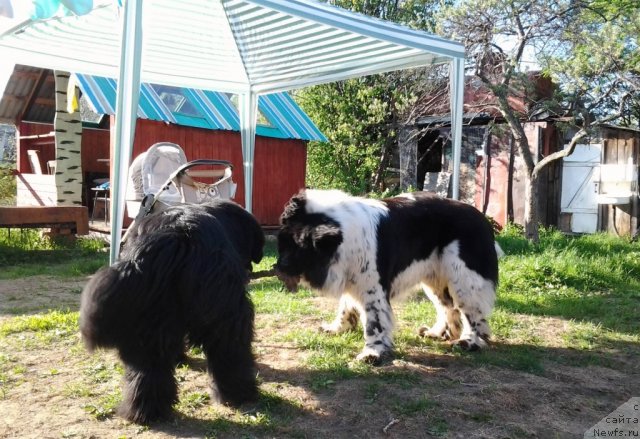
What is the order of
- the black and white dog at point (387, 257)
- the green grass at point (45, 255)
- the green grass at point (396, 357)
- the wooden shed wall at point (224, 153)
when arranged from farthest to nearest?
the wooden shed wall at point (224, 153) < the green grass at point (45, 255) < the black and white dog at point (387, 257) < the green grass at point (396, 357)

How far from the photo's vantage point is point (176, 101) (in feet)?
37.0

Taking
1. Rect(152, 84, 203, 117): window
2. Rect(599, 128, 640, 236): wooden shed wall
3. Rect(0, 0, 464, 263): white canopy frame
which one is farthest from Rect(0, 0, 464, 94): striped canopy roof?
Rect(599, 128, 640, 236): wooden shed wall

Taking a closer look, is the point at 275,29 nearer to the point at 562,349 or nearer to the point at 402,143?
the point at 562,349

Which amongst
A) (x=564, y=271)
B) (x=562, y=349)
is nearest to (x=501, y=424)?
(x=562, y=349)

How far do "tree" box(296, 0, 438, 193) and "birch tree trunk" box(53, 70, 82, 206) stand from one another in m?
8.04

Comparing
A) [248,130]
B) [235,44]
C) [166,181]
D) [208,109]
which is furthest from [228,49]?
[208,109]

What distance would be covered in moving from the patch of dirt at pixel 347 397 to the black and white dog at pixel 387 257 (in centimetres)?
39

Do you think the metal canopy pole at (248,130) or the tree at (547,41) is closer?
the metal canopy pole at (248,130)

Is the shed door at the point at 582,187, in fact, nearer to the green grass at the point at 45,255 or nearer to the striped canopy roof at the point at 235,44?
the striped canopy roof at the point at 235,44

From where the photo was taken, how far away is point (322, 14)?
15.7 ft

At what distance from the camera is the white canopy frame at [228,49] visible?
417 centimetres

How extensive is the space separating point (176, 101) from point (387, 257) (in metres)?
8.60

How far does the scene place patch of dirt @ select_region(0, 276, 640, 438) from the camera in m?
2.76

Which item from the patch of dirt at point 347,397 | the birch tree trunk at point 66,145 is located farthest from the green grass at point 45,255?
the patch of dirt at point 347,397
